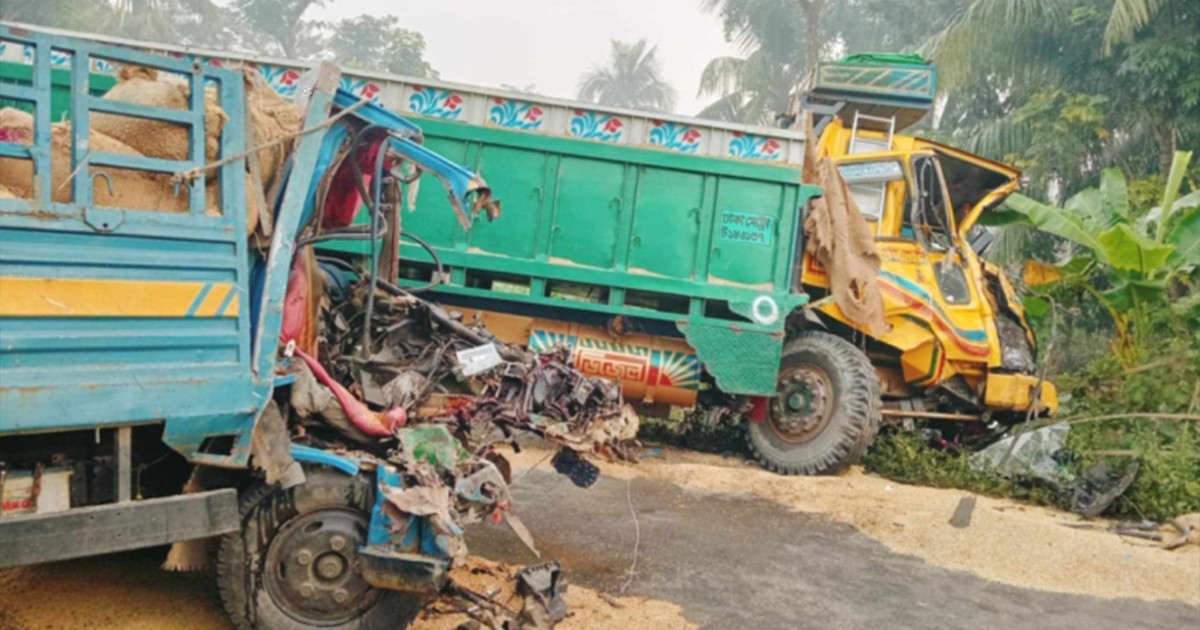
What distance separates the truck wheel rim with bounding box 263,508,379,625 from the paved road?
5.00 feet

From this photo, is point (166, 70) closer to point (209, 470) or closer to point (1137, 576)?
point (209, 470)

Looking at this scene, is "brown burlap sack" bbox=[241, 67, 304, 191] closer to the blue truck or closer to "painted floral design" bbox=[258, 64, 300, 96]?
the blue truck

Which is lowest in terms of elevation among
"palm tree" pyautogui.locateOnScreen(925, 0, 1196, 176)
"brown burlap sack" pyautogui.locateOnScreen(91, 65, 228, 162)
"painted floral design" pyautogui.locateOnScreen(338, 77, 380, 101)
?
"brown burlap sack" pyautogui.locateOnScreen(91, 65, 228, 162)

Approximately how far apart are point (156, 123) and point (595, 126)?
512cm

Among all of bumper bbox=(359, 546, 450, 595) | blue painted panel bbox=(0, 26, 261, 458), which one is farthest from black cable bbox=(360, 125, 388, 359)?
bumper bbox=(359, 546, 450, 595)

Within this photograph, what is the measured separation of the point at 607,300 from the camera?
8.29 metres

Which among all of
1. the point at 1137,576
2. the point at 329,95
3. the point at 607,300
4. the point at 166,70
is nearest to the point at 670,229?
the point at 607,300

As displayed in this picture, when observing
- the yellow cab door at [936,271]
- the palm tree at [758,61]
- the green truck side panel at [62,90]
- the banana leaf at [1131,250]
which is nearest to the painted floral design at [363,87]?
the green truck side panel at [62,90]

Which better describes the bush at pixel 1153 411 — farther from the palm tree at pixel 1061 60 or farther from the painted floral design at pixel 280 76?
the painted floral design at pixel 280 76

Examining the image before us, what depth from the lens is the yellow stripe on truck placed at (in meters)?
2.87

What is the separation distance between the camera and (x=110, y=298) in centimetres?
307

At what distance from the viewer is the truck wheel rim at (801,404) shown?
8.38 metres

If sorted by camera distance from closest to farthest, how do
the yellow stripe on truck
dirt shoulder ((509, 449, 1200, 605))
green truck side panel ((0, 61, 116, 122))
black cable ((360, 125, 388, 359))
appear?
1. the yellow stripe on truck
2. green truck side panel ((0, 61, 116, 122))
3. black cable ((360, 125, 388, 359))
4. dirt shoulder ((509, 449, 1200, 605))

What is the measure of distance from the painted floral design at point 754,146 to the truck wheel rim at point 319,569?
5363 millimetres
